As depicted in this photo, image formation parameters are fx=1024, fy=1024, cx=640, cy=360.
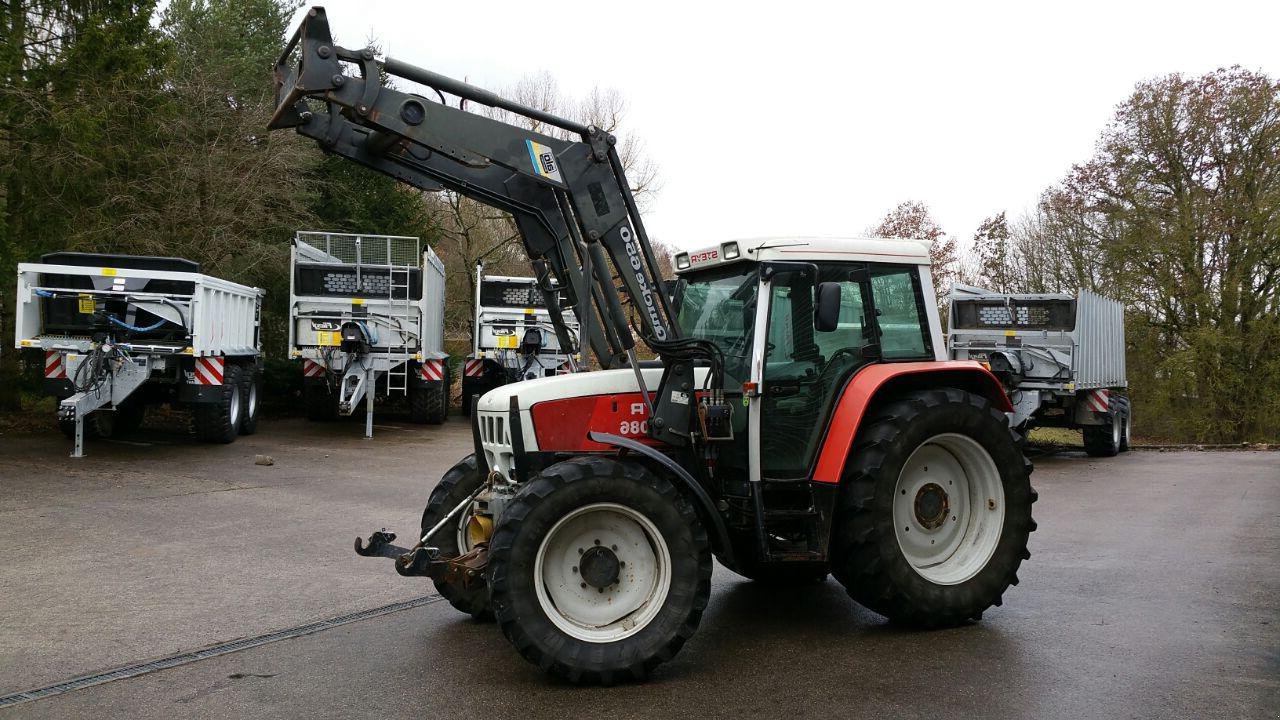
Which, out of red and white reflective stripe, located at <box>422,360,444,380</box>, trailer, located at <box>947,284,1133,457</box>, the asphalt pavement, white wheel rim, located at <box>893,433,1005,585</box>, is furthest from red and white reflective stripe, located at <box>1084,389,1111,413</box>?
white wheel rim, located at <box>893,433,1005,585</box>

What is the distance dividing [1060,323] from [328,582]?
14287 mm

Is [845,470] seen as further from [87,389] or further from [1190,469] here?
[1190,469]

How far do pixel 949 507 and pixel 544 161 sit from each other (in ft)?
10.2

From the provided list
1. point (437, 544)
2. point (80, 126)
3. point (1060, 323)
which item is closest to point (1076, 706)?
point (437, 544)

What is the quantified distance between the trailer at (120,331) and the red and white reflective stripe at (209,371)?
0.01 metres

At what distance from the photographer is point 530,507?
4.67m

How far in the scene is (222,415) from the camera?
15031 mm

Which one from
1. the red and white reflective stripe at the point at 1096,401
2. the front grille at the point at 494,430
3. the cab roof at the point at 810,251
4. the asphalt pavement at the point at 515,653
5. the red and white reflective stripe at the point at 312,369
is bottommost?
the asphalt pavement at the point at 515,653

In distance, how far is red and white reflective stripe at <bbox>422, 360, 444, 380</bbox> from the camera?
18469mm

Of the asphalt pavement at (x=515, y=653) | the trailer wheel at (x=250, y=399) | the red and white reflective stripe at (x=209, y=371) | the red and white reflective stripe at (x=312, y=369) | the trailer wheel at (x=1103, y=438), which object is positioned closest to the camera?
the asphalt pavement at (x=515, y=653)

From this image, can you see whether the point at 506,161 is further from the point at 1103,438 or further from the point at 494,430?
the point at 1103,438

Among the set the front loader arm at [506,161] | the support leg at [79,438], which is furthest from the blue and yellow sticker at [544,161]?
the support leg at [79,438]

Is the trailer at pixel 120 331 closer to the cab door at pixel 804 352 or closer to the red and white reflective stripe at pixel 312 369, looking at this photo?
the red and white reflective stripe at pixel 312 369

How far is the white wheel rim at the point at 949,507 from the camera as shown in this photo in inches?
235
